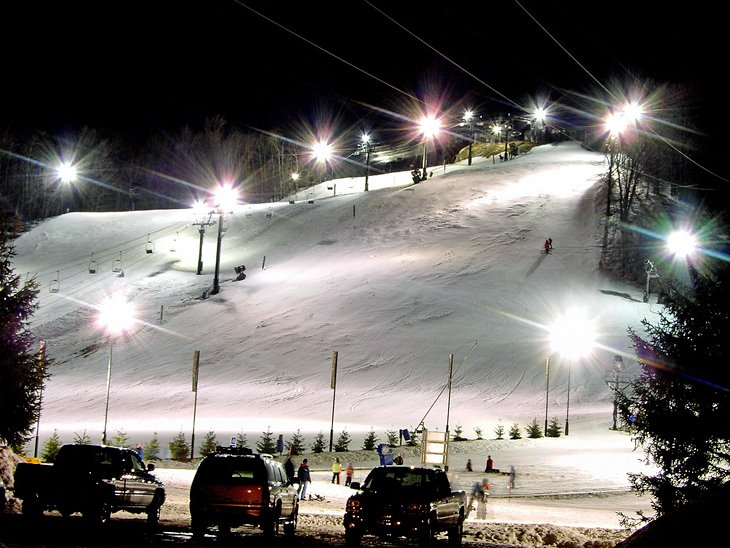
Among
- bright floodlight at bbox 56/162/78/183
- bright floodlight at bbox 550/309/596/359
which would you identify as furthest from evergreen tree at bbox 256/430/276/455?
bright floodlight at bbox 56/162/78/183

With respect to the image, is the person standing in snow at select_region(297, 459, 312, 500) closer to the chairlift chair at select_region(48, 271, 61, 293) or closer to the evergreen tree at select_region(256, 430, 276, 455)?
the evergreen tree at select_region(256, 430, 276, 455)

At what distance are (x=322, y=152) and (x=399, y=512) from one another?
429ft

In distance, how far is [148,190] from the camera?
13612cm

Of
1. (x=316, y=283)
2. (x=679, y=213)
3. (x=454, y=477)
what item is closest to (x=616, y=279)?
(x=679, y=213)

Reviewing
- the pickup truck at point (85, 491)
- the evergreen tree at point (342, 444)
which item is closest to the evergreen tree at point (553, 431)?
the evergreen tree at point (342, 444)

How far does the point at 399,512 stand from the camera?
14.5 m

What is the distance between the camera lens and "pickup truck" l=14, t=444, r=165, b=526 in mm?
14305

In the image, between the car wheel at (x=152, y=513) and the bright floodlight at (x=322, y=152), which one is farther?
the bright floodlight at (x=322, y=152)

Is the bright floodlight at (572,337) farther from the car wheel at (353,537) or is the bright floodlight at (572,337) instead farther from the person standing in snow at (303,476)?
the car wheel at (353,537)

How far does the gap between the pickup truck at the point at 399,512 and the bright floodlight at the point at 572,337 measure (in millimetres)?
36859

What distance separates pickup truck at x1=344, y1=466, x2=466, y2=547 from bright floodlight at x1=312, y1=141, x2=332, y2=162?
425ft

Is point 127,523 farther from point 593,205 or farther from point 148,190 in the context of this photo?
point 148,190

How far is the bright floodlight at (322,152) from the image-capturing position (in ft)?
467

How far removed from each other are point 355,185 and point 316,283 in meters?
55.7
